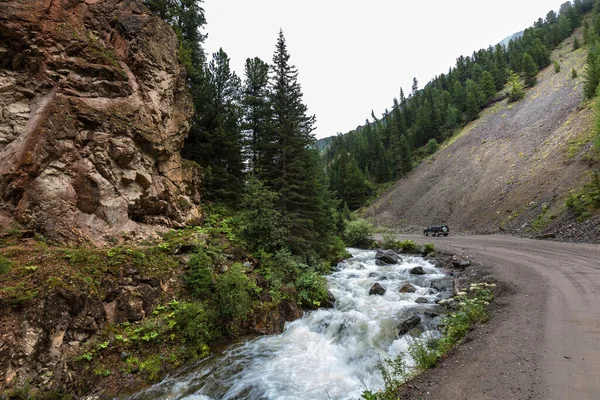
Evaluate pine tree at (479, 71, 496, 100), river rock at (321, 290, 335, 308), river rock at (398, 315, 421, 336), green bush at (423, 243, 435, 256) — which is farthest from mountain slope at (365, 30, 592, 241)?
river rock at (321, 290, 335, 308)

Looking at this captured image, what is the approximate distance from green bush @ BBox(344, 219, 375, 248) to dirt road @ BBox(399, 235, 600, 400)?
19411mm

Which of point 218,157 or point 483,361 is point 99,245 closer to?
point 218,157

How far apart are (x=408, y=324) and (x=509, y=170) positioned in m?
37.3

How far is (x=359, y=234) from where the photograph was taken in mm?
31031

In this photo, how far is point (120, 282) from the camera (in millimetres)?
9008

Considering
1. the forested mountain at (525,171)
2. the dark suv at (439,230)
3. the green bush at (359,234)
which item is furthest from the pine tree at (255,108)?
the dark suv at (439,230)

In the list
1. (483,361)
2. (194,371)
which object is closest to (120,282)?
(194,371)

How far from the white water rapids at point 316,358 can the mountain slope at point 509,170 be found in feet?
64.4

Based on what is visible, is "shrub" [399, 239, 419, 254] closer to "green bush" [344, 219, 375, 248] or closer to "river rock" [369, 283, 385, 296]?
"green bush" [344, 219, 375, 248]

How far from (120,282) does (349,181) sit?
195ft

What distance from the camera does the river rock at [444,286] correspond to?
13669 mm

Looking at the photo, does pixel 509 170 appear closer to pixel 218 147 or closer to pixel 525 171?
pixel 525 171

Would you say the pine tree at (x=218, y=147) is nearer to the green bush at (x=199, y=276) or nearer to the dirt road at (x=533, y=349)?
the green bush at (x=199, y=276)

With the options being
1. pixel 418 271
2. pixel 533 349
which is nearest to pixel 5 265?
pixel 533 349
